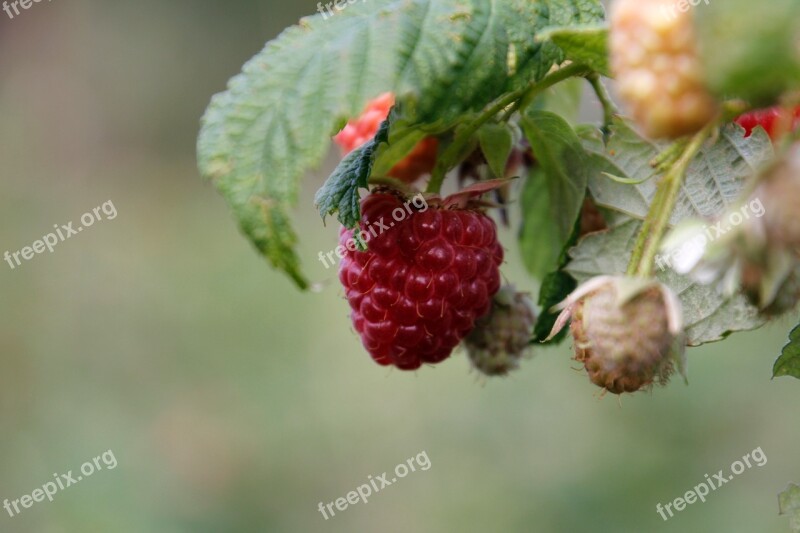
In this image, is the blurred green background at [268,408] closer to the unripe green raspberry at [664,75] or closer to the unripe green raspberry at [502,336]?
the unripe green raspberry at [502,336]

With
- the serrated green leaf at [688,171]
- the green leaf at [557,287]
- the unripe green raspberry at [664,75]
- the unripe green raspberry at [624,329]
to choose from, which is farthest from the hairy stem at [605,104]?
the unripe green raspberry at [664,75]

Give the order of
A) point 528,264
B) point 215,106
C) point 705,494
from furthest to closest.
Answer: point 705,494 < point 528,264 < point 215,106

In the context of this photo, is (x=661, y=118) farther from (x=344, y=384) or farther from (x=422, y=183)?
(x=344, y=384)

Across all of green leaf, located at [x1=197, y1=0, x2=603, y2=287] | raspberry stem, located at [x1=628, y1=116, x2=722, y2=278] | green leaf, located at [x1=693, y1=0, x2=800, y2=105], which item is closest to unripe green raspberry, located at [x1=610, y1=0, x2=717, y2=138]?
green leaf, located at [x1=693, y1=0, x2=800, y2=105]

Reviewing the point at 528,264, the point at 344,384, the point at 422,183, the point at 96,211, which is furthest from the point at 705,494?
the point at 96,211

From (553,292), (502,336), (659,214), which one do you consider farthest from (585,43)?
(502,336)
